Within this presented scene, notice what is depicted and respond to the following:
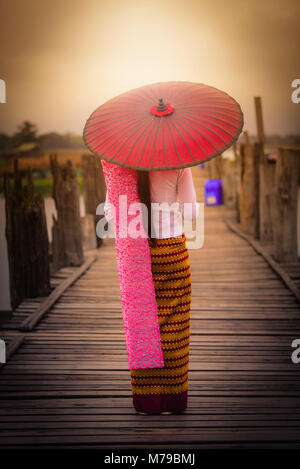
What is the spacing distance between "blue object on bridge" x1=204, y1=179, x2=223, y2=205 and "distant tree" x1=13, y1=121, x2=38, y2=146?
60.1 ft

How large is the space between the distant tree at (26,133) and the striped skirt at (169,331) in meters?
26.2

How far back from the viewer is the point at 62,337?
157 inches

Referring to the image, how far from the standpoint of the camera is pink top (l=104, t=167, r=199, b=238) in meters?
2.53

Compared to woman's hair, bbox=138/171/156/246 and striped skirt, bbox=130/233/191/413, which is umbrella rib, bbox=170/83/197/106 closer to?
woman's hair, bbox=138/171/156/246

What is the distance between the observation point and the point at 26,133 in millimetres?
28625

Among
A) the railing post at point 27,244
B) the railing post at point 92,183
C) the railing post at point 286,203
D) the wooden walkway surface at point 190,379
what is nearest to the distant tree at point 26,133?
the railing post at point 92,183

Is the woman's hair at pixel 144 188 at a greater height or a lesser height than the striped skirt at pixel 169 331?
greater

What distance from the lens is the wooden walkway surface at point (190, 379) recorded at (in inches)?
102

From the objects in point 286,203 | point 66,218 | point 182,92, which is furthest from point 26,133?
point 182,92

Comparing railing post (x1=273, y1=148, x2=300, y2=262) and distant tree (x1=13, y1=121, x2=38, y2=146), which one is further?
distant tree (x1=13, y1=121, x2=38, y2=146)

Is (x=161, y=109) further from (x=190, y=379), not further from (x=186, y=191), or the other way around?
(x=190, y=379)

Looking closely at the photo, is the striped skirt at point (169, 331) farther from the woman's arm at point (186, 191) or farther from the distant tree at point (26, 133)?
the distant tree at point (26, 133)

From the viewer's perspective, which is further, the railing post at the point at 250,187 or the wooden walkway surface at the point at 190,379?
the railing post at the point at 250,187

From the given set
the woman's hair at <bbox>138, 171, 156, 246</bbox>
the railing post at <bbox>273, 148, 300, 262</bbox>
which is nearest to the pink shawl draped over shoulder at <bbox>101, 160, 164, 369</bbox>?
the woman's hair at <bbox>138, 171, 156, 246</bbox>
